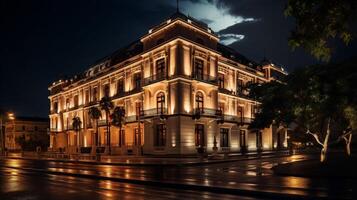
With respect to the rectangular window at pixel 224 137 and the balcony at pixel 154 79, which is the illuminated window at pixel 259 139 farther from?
the balcony at pixel 154 79

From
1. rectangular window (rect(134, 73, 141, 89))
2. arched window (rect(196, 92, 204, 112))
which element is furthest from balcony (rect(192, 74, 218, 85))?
rectangular window (rect(134, 73, 141, 89))

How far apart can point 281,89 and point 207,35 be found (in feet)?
92.1

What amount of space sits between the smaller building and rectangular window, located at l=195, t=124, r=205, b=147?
78.0m

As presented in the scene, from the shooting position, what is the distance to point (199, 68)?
147ft

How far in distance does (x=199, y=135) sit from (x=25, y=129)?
279ft

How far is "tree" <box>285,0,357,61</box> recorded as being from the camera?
799 centimetres

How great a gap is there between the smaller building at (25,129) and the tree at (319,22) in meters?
109

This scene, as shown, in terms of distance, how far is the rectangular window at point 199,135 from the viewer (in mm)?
43131

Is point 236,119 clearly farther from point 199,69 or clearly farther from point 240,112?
point 199,69

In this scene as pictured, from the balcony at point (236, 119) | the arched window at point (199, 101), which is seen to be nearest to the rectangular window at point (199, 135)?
the arched window at point (199, 101)

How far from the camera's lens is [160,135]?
4356cm

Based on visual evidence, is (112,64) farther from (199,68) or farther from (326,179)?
(326,179)

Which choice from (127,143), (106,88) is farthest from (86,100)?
(127,143)

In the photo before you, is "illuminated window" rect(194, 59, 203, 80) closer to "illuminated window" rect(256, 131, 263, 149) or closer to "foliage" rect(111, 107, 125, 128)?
"foliage" rect(111, 107, 125, 128)
